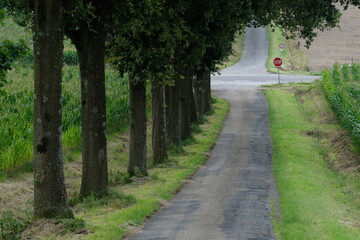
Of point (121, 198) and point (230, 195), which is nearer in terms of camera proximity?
point (121, 198)

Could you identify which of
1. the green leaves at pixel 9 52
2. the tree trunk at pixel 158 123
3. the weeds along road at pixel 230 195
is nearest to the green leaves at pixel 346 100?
the weeds along road at pixel 230 195

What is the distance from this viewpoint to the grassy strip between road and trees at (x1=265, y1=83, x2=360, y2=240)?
1607 cm

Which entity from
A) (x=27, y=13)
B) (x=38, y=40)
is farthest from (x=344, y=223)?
(x=27, y=13)

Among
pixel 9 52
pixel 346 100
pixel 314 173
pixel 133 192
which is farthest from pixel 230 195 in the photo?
pixel 346 100

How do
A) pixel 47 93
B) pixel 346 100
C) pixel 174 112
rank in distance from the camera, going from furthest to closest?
pixel 346 100 < pixel 174 112 < pixel 47 93

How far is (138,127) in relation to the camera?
81.3 ft

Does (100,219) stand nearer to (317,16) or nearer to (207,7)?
(207,7)

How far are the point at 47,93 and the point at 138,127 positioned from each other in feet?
32.8

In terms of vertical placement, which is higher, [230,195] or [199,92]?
[199,92]

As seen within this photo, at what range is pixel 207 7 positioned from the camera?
26469mm

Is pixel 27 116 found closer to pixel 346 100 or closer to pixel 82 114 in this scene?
pixel 82 114

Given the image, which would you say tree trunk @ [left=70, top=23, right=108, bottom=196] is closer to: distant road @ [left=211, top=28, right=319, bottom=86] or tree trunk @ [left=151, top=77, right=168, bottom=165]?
tree trunk @ [left=151, top=77, right=168, bottom=165]

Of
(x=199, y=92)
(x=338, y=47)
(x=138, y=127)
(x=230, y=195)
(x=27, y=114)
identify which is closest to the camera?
(x=230, y=195)

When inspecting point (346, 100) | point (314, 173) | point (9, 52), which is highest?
point (9, 52)
